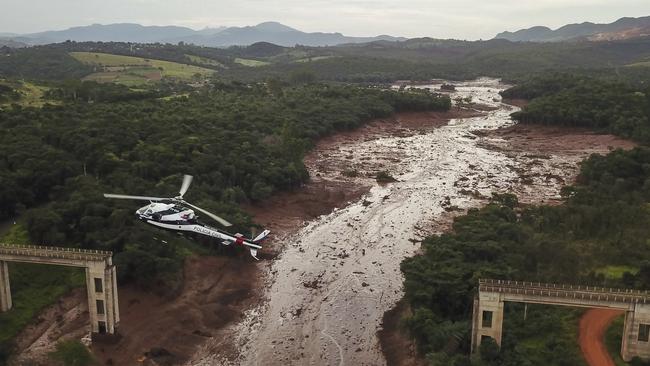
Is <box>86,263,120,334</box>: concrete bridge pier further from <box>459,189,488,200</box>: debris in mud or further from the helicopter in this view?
<box>459,189,488,200</box>: debris in mud

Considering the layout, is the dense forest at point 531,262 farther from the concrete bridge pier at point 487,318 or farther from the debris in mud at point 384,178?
the debris in mud at point 384,178

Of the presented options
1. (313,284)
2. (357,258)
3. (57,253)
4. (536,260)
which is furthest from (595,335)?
(57,253)

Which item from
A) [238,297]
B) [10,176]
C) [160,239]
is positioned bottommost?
[238,297]

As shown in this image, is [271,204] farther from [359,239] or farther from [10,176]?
[10,176]

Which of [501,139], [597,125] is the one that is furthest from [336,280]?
[597,125]

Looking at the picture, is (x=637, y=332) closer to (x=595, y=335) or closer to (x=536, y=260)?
(x=595, y=335)

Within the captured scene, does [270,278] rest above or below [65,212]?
below
